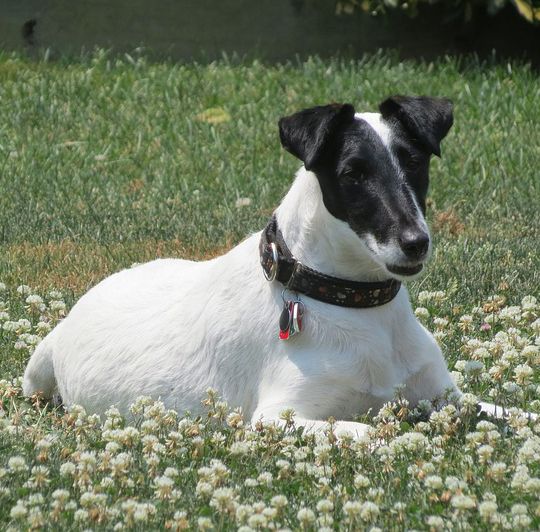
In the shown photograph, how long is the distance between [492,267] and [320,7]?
6.05m

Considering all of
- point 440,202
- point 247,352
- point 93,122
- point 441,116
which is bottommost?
point 93,122

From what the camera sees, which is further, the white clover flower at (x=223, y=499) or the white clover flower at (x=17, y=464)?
the white clover flower at (x=17, y=464)

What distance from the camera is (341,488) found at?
4.03 m

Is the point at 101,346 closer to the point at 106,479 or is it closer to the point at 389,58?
the point at 106,479

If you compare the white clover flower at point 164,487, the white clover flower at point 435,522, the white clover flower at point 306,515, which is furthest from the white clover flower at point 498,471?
the white clover flower at point 164,487

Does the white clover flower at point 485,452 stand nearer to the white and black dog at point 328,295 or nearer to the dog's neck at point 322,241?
the white and black dog at point 328,295

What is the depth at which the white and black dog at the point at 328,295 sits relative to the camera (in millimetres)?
4680

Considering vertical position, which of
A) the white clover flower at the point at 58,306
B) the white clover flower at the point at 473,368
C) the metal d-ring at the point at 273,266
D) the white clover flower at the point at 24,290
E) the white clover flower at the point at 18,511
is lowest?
the white clover flower at the point at 24,290

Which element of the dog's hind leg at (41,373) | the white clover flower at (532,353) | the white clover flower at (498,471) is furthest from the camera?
the dog's hind leg at (41,373)

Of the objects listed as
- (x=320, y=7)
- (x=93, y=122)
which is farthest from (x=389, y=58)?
(x=93, y=122)

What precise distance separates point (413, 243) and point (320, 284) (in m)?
0.44

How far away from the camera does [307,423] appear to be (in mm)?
4621

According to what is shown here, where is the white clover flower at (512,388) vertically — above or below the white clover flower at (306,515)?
below

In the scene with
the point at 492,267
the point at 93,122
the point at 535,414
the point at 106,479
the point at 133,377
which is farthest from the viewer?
the point at 93,122
